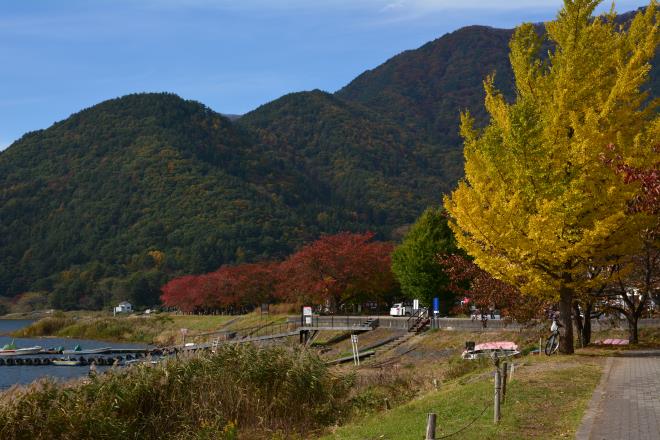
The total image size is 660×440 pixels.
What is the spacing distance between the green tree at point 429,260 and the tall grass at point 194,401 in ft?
122

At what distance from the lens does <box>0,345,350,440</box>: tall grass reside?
683 inches

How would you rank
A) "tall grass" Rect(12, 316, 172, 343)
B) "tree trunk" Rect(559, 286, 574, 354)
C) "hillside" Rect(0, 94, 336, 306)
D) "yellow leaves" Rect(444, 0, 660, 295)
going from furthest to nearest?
"hillside" Rect(0, 94, 336, 306) < "tall grass" Rect(12, 316, 172, 343) < "tree trunk" Rect(559, 286, 574, 354) < "yellow leaves" Rect(444, 0, 660, 295)

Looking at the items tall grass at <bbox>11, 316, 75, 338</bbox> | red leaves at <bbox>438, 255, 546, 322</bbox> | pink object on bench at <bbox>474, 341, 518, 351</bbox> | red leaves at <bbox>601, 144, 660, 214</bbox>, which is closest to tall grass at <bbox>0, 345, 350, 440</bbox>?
red leaves at <bbox>438, 255, 546, 322</bbox>

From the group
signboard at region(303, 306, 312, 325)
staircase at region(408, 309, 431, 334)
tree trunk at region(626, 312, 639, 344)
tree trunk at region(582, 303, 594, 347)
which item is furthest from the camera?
signboard at region(303, 306, 312, 325)

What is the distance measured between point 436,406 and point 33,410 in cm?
932

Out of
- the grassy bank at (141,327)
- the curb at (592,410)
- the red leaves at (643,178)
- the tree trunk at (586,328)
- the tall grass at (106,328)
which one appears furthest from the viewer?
the tall grass at (106,328)

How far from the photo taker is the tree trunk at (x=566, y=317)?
23922 millimetres

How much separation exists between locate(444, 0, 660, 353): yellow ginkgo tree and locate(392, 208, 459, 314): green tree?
34.1 m

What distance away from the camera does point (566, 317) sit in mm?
24047

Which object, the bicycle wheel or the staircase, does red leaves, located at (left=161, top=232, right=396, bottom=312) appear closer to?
the staircase

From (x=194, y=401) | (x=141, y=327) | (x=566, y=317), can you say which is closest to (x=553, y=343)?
(x=566, y=317)

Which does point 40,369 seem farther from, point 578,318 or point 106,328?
point 578,318

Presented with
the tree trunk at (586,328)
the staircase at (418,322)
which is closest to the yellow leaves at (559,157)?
the tree trunk at (586,328)

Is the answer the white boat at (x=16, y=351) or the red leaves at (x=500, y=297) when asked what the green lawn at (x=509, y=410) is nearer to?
the red leaves at (x=500, y=297)
